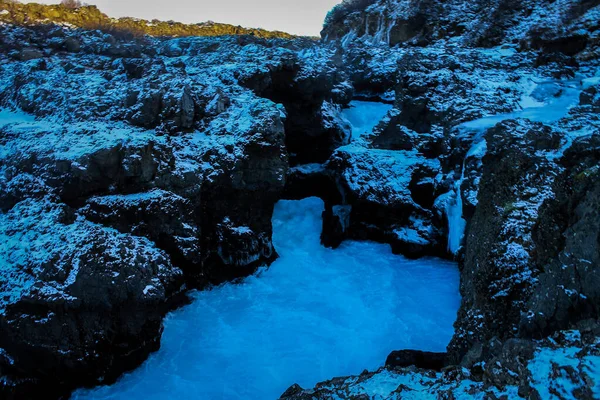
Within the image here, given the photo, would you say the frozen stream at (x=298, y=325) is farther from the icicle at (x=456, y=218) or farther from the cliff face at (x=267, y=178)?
the icicle at (x=456, y=218)

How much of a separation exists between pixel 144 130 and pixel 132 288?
5671mm

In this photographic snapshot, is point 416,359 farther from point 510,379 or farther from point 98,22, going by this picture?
point 98,22

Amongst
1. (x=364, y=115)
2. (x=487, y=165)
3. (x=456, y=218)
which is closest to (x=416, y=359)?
(x=487, y=165)

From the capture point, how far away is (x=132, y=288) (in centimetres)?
1041

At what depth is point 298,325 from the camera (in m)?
12.2

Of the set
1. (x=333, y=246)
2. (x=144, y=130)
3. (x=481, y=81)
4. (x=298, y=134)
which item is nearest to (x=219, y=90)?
(x=144, y=130)

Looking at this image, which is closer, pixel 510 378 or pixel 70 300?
pixel 510 378

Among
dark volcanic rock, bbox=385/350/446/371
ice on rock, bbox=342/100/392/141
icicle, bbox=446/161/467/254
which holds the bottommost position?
dark volcanic rock, bbox=385/350/446/371

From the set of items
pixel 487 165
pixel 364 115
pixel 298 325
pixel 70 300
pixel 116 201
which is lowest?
pixel 298 325

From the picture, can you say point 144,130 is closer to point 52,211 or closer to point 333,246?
point 52,211

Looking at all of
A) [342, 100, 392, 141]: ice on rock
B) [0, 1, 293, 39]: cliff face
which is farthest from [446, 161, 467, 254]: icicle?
[0, 1, 293, 39]: cliff face

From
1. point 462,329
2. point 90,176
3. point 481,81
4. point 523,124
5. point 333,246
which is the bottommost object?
point 333,246

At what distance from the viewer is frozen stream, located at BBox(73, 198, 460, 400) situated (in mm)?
10188

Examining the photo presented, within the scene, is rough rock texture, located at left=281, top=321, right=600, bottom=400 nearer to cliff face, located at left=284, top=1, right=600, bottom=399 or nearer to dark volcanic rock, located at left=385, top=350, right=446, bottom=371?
cliff face, located at left=284, top=1, right=600, bottom=399
